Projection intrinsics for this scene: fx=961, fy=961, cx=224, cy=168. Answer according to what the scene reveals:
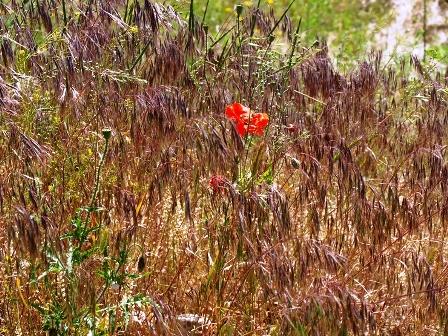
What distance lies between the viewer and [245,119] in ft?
7.88

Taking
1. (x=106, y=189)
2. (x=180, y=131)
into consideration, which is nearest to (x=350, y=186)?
(x=180, y=131)

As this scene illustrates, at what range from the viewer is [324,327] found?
1789 millimetres

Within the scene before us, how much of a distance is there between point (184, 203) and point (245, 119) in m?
0.27

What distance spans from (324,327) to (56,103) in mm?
1198

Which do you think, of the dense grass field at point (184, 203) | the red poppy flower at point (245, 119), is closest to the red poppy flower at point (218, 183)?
the dense grass field at point (184, 203)

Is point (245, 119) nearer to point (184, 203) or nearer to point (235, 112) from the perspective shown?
point (235, 112)

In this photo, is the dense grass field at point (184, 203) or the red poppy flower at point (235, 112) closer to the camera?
the dense grass field at point (184, 203)

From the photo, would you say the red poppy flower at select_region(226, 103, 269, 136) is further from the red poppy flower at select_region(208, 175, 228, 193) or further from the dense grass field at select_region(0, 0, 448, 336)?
the red poppy flower at select_region(208, 175, 228, 193)

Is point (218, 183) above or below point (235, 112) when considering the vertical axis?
below

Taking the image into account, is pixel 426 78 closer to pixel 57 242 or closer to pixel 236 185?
pixel 236 185

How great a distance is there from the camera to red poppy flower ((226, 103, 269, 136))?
2.38 metres

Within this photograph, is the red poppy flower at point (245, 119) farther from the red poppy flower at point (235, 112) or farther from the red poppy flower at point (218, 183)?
the red poppy flower at point (218, 183)

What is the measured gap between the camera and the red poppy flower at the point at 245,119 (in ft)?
7.82

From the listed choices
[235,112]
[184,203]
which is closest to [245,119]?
[235,112]
